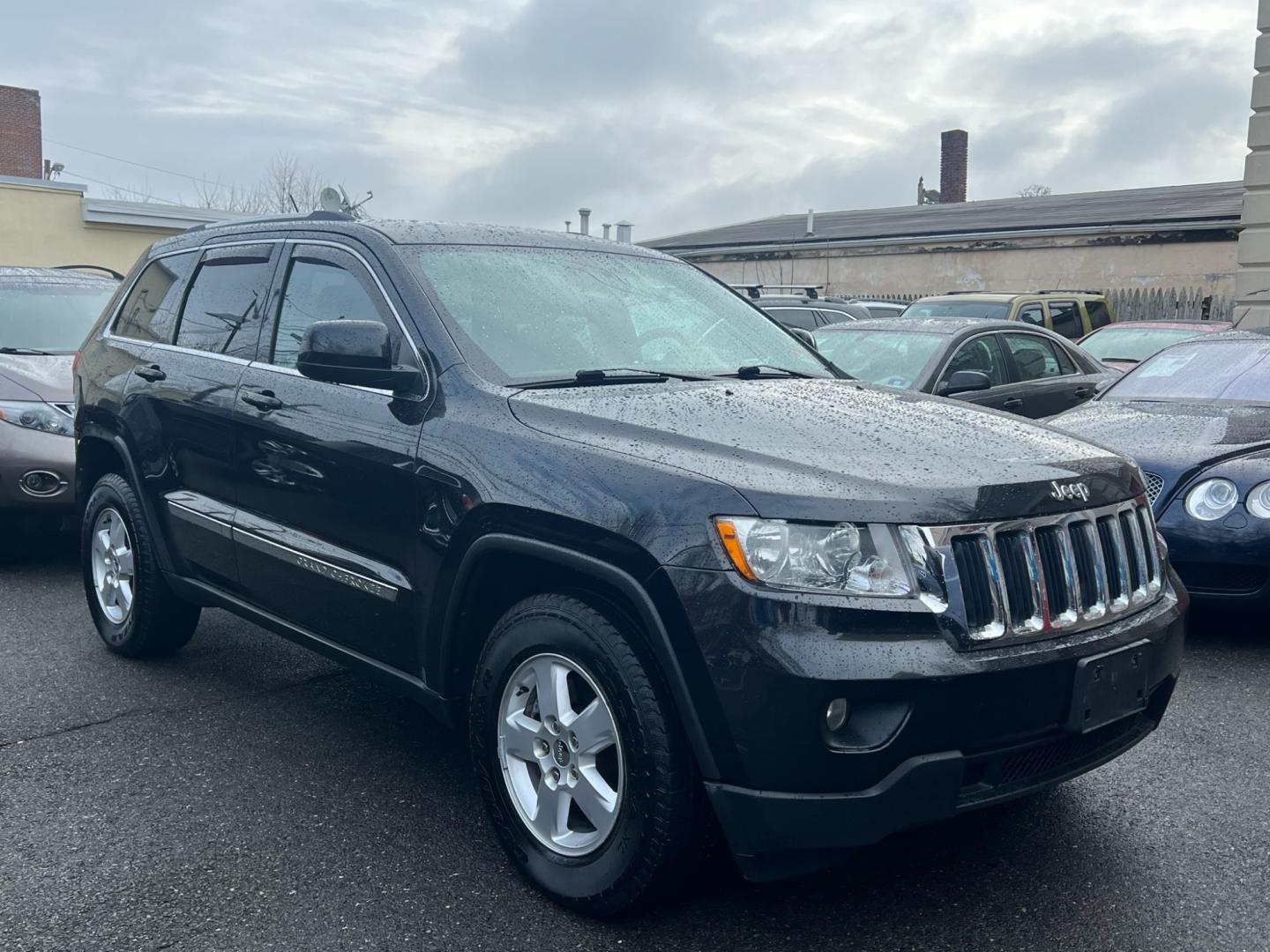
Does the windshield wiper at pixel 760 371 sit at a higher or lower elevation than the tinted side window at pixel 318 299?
lower

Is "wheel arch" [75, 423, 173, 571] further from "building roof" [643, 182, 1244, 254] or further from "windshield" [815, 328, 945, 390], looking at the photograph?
"building roof" [643, 182, 1244, 254]

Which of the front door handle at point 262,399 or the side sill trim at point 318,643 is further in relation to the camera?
the front door handle at point 262,399

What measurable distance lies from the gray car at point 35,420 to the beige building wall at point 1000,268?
17517 millimetres

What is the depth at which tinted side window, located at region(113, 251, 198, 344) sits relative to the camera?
17.1 feet

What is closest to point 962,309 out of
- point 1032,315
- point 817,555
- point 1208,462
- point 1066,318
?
point 1032,315

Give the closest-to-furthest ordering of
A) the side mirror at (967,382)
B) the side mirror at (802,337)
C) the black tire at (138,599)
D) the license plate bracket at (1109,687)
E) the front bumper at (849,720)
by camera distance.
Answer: the front bumper at (849,720) → the license plate bracket at (1109,687) → the side mirror at (802,337) → the black tire at (138,599) → the side mirror at (967,382)

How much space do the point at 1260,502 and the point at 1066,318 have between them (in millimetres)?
9603

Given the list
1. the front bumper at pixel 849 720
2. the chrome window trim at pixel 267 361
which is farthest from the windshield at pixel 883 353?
the front bumper at pixel 849 720

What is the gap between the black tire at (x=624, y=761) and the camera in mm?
2926

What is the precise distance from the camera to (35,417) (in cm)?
720

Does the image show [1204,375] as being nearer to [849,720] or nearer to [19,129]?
[849,720]

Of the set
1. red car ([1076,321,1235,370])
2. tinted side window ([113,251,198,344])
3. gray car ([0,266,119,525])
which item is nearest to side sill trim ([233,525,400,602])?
tinted side window ([113,251,198,344])

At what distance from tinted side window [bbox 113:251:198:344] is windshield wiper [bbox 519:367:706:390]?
88.0 inches

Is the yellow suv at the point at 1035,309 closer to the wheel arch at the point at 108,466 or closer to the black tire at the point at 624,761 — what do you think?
the wheel arch at the point at 108,466
